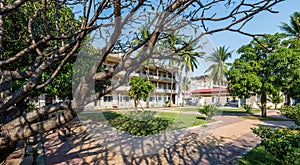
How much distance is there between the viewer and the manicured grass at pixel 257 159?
3.98 m

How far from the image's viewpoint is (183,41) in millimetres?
2602

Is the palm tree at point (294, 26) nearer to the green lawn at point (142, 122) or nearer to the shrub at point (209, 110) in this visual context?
the shrub at point (209, 110)

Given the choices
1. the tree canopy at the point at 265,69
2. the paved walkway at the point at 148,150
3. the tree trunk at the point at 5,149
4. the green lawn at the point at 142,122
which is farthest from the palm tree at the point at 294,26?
the tree trunk at the point at 5,149

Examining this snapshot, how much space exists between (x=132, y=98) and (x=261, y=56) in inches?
370

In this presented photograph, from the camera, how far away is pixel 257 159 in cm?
419

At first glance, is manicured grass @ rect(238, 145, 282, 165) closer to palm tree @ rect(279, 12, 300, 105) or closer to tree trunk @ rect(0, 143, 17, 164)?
tree trunk @ rect(0, 143, 17, 164)

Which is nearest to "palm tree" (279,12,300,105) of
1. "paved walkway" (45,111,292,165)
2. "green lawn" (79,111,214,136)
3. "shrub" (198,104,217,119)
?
"shrub" (198,104,217,119)

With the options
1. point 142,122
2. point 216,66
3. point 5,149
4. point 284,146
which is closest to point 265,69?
point 142,122

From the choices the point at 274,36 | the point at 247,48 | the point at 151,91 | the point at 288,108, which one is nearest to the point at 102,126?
the point at 151,91

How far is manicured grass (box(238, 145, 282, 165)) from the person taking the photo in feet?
13.1

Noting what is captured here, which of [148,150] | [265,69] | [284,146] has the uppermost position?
[265,69]

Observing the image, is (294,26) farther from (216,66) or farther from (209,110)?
(216,66)

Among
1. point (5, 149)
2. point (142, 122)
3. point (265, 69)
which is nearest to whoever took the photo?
point (5, 149)

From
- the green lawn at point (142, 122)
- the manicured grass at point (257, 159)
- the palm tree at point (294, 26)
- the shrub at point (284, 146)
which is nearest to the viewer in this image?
the shrub at point (284, 146)
